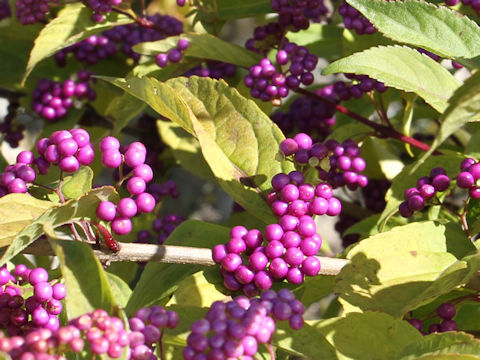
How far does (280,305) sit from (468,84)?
412 mm

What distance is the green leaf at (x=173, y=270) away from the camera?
4.57 ft

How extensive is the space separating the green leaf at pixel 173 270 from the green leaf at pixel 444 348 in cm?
48

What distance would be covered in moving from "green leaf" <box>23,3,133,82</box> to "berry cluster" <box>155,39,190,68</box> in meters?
0.17

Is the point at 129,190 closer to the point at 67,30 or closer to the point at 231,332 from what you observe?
the point at 231,332

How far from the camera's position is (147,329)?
3.33ft

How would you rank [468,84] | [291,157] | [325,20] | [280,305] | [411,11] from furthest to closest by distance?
[325,20] → [291,157] → [411,11] → [280,305] → [468,84]

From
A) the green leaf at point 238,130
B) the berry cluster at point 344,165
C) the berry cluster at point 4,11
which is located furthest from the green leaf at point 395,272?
the berry cluster at point 4,11

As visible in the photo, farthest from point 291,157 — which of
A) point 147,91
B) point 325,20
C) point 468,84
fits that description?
point 325,20

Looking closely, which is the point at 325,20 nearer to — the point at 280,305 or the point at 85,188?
the point at 85,188

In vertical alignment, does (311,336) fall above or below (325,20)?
above

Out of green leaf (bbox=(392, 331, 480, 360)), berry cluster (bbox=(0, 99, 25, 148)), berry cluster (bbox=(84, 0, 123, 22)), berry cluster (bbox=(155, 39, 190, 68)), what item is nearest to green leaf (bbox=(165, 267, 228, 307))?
green leaf (bbox=(392, 331, 480, 360))

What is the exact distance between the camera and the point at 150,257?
1248mm

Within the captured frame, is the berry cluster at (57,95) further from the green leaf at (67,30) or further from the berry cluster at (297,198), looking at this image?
the berry cluster at (297,198)

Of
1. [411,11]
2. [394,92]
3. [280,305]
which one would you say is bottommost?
[394,92]
